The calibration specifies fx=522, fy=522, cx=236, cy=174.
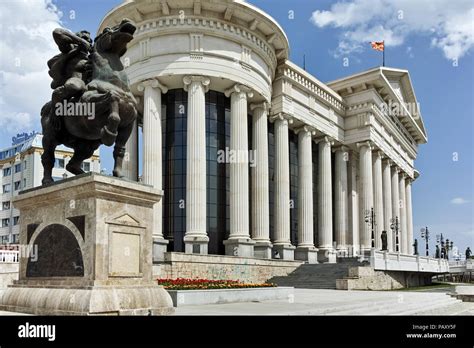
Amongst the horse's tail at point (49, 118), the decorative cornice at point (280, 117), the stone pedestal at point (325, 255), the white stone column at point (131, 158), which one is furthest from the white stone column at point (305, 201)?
the horse's tail at point (49, 118)

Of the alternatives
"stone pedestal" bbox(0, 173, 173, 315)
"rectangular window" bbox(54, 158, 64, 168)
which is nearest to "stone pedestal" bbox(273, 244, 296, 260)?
"stone pedestal" bbox(0, 173, 173, 315)

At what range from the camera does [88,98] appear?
11688 mm

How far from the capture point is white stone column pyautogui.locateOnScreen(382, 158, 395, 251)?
6504 centimetres

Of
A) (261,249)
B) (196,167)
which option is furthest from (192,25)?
(261,249)

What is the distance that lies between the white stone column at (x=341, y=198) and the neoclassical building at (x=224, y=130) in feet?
12.9

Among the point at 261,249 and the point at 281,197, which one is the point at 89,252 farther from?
the point at 281,197

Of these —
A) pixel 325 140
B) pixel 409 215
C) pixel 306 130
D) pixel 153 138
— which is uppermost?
pixel 306 130

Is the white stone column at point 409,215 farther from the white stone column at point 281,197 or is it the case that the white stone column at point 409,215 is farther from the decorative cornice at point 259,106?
the decorative cornice at point 259,106

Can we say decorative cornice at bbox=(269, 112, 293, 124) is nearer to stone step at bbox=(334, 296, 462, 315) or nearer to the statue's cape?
stone step at bbox=(334, 296, 462, 315)

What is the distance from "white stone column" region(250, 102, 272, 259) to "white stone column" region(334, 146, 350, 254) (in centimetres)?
1634

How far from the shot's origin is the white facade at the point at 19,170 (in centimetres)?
9069

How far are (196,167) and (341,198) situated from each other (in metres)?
24.2

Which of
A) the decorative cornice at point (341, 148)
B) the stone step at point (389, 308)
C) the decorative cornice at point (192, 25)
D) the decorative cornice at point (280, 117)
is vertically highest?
the decorative cornice at point (192, 25)

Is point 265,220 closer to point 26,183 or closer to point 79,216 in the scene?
point 79,216
